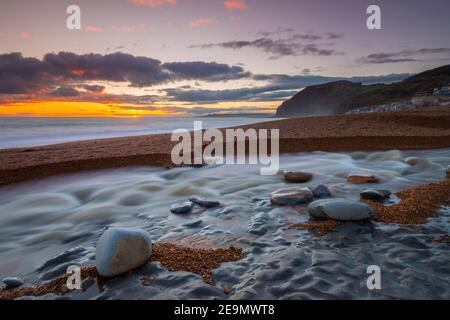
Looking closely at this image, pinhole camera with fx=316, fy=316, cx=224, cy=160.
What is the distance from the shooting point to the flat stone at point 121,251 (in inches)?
153

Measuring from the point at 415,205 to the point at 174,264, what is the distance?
4503mm

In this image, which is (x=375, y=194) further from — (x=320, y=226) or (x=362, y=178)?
(x=320, y=226)

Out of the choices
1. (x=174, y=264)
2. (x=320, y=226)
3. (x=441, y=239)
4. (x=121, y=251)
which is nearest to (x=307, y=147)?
(x=320, y=226)

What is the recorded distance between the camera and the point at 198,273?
386cm

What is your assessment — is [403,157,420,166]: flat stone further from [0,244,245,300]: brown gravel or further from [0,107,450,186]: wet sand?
[0,244,245,300]: brown gravel

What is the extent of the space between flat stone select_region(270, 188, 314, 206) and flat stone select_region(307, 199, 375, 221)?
32.4 inches

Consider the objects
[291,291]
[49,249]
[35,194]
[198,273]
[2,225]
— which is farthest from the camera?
[35,194]

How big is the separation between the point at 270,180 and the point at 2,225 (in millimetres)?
6204

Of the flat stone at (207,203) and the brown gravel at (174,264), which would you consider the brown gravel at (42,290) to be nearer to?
the brown gravel at (174,264)

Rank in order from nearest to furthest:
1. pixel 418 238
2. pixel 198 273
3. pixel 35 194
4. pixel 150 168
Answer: pixel 198 273 < pixel 418 238 < pixel 35 194 < pixel 150 168

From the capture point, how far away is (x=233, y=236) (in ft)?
16.4
